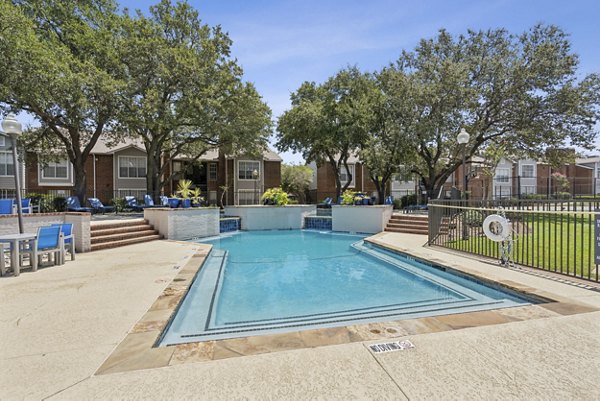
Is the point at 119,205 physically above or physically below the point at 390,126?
below

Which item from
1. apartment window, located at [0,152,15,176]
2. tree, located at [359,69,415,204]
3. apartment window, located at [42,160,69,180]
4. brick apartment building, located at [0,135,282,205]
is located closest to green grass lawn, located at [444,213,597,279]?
tree, located at [359,69,415,204]

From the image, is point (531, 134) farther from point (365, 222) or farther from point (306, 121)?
point (306, 121)

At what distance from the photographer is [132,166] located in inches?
1065

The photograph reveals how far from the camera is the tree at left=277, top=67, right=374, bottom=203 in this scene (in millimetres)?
21797

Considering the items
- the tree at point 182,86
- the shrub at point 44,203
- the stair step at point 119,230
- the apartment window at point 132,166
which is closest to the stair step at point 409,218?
the stair step at point 119,230

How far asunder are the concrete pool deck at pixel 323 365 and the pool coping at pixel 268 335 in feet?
0.26

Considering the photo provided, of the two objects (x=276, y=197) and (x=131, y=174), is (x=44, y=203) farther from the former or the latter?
(x=131, y=174)

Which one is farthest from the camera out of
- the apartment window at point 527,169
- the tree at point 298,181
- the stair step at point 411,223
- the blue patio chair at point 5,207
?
the apartment window at point 527,169

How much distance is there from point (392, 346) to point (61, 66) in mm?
16269

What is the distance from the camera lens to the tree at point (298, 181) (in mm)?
33031

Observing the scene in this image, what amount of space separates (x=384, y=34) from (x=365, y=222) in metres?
7.45

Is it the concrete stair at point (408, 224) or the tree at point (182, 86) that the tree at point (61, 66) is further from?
the concrete stair at point (408, 224)

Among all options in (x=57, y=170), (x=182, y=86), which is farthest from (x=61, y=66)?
(x=57, y=170)

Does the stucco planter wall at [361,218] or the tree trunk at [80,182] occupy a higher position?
the tree trunk at [80,182]
